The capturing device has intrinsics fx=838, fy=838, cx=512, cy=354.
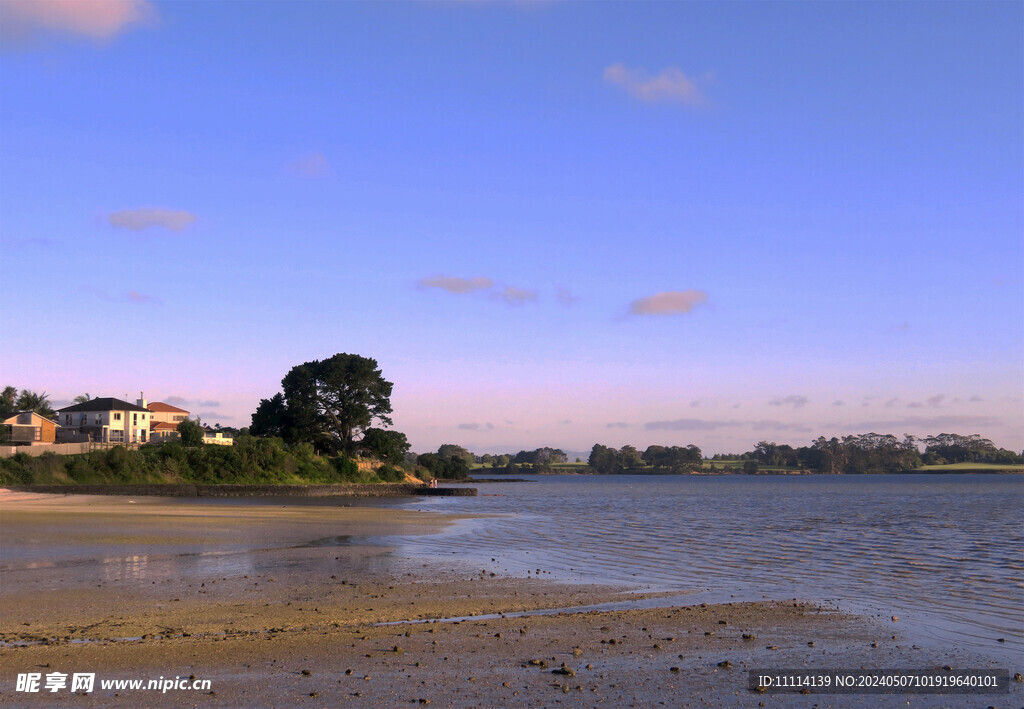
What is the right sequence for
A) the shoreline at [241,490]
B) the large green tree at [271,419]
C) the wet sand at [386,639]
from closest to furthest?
the wet sand at [386,639], the shoreline at [241,490], the large green tree at [271,419]

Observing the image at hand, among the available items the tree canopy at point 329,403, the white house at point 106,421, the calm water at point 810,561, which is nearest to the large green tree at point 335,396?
the tree canopy at point 329,403

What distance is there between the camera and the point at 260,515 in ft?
154

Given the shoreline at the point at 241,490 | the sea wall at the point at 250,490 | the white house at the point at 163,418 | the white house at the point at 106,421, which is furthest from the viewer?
the white house at the point at 163,418

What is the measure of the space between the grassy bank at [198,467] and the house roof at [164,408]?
5191cm

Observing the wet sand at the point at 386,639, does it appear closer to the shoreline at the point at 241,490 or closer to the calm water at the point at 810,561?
the calm water at the point at 810,561

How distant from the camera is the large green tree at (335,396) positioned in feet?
358

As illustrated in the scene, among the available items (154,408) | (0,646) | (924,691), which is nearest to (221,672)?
(0,646)

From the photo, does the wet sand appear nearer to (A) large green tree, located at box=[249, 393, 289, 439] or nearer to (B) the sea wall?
(B) the sea wall

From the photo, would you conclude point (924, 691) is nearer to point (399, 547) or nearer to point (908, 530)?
point (399, 547)

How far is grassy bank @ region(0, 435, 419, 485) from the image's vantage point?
71.2 m

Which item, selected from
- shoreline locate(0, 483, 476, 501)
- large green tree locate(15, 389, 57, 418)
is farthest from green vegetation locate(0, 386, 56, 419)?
shoreline locate(0, 483, 476, 501)

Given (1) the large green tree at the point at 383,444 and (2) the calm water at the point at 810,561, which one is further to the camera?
(1) the large green tree at the point at 383,444

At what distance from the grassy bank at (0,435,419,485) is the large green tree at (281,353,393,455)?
19.3ft

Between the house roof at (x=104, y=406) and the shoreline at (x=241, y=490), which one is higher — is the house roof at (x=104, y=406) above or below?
above
